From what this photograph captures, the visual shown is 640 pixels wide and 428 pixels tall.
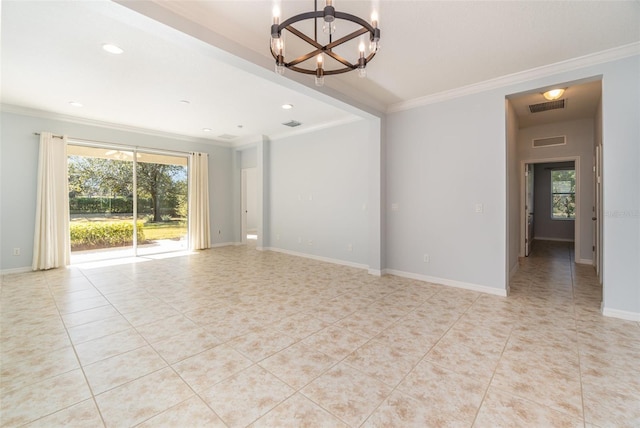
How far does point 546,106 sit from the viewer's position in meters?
4.56

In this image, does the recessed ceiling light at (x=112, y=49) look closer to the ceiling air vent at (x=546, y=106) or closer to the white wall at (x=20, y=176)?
the white wall at (x=20, y=176)

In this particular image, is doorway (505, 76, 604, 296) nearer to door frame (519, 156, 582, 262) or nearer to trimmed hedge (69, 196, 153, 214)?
door frame (519, 156, 582, 262)

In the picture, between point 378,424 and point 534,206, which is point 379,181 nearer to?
point 378,424

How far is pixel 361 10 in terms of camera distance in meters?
2.29

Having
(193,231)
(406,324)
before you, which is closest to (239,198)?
(193,231)

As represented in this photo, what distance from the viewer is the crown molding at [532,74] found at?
9.39 feet

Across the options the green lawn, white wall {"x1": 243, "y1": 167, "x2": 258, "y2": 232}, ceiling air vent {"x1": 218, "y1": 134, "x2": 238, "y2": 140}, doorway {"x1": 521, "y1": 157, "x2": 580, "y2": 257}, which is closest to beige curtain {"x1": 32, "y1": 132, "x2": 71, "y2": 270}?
the green lawn

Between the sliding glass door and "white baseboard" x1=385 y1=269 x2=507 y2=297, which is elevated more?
the sliding glass door

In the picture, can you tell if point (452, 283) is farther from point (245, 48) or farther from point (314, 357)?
point (245, 48)

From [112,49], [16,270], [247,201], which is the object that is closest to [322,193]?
[247,201]

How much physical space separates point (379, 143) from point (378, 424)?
3882mm

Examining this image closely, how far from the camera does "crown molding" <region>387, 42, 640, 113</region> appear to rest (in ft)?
9.39

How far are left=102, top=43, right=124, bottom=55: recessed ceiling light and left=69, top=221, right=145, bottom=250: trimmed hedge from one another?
4241mm

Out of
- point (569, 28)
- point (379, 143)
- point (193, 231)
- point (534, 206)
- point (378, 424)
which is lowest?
point (378, 424)
